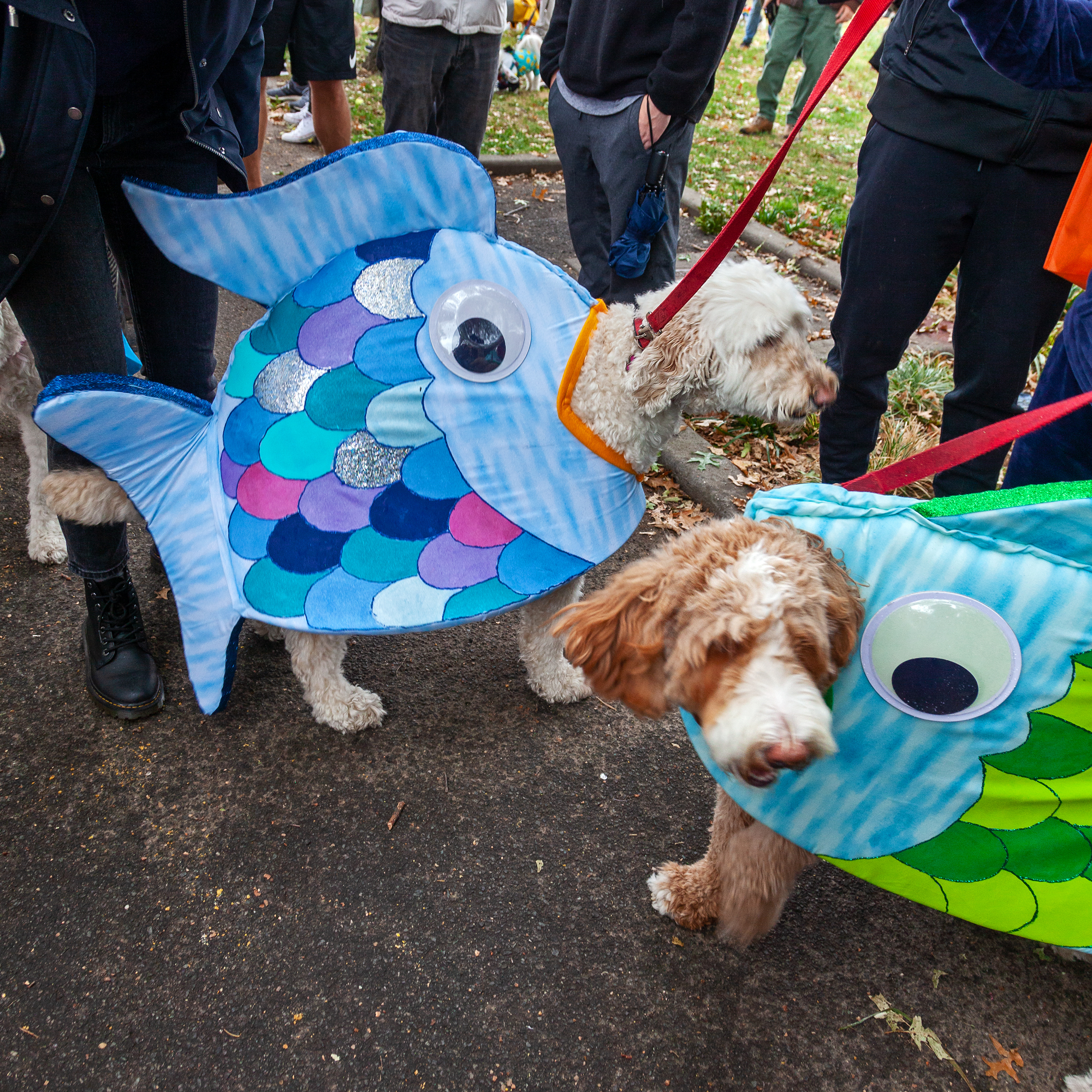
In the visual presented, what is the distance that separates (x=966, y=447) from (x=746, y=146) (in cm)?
829

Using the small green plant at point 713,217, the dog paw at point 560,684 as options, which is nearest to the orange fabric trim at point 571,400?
the dog paw at point 560,684

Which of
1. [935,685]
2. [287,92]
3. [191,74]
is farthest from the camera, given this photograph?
[287,92]

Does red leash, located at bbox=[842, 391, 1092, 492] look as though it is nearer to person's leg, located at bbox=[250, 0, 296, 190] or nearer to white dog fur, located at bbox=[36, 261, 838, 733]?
white dog fur, located at bbox=[36, 261, 838, 733]

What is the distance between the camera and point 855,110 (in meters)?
11.0

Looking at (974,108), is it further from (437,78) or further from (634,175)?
(437,78)

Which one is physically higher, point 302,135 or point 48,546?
point 302,135

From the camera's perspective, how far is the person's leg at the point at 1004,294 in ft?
6.88

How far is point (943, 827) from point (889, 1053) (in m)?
0.66

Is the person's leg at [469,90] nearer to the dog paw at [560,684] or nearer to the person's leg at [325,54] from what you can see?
the person's leg at [325,54]

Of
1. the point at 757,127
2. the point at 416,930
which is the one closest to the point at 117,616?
the point at 416,930

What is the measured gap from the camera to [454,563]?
195 centimetres

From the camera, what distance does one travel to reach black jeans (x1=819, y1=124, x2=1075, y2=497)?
212 cm

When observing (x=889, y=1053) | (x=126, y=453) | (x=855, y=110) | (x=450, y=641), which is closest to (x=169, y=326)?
(x=126, y=453)

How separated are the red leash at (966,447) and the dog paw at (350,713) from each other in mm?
1519
